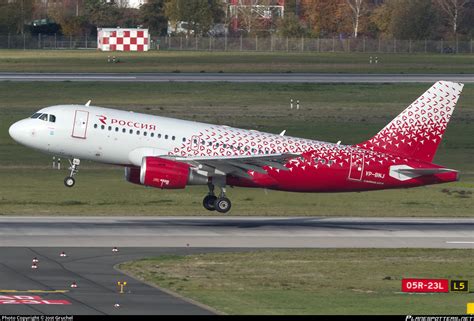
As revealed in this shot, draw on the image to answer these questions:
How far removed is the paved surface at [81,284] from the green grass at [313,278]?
3.39ft

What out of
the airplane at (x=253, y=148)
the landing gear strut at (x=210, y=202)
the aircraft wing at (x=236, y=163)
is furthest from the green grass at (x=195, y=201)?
the aircraft wing at (x=236, y=163)

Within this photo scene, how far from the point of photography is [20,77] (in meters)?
127

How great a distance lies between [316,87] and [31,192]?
58652 mm

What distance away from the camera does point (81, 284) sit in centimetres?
3766

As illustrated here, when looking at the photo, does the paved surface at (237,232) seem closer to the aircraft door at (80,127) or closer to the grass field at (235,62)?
the aircraft door at (80,127)

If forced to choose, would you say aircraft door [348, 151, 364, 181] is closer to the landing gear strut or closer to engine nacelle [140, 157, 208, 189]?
the landing gear strut

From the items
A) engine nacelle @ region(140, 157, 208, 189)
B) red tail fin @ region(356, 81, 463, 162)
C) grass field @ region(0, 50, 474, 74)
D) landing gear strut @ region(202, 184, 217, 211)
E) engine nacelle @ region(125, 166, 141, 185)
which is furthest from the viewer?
grass field @ region(0, 50, 474, 74)

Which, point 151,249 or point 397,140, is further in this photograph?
point 397,140

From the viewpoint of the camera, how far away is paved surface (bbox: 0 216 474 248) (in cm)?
4781

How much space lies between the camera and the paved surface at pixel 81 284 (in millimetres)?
33500

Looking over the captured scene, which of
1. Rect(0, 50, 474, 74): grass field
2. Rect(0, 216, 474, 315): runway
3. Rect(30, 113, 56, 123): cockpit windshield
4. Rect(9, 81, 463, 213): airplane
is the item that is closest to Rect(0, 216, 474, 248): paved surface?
Rect(0, 216, 474, 315): runway

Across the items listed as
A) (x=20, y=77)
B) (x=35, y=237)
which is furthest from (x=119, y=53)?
(x=35, y=237)

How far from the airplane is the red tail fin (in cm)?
5

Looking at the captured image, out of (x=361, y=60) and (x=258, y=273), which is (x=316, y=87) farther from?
(x=258, y=273)
